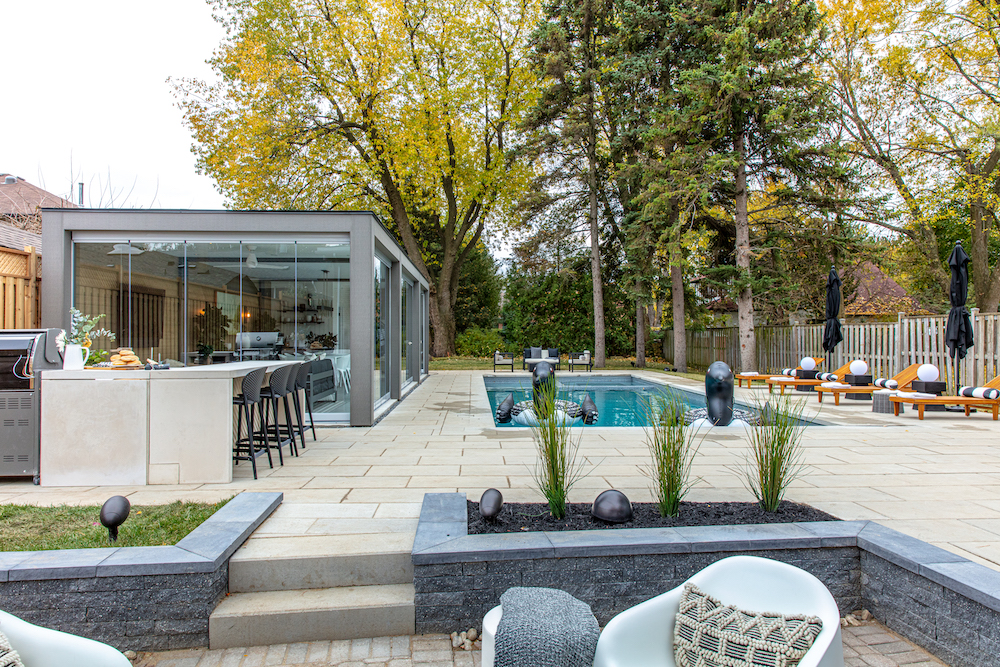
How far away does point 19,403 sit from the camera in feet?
14.6

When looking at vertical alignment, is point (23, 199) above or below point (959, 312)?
above

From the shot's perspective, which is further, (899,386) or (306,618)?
(899,386)

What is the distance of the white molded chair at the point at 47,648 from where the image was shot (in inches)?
61.4

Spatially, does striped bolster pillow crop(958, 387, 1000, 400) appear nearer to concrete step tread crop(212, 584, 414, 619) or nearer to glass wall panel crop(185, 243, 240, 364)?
concrete step tread crop(212, 584, 414, 619)

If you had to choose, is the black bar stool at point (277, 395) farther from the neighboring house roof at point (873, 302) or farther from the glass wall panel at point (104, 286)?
the neighboring house roof at point (873, 302)

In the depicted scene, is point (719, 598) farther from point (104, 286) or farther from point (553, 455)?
point (104, 286)

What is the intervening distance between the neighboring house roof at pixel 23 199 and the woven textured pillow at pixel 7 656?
1887 centimetres

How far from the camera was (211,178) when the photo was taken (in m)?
18.5

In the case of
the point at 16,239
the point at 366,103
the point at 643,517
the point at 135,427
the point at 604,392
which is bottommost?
the point at 604,392

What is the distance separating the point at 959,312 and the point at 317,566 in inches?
372

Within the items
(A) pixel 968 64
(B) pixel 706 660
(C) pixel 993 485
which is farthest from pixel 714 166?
(B) pixel 706 660

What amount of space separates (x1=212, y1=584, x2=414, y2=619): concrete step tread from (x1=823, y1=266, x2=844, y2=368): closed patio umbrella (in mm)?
11005

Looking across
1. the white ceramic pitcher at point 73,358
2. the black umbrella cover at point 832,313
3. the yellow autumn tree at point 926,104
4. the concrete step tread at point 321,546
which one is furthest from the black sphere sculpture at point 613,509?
the yellow autumn tree at point 926,104

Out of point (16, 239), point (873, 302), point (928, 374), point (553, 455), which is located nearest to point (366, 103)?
point (16, 239)
